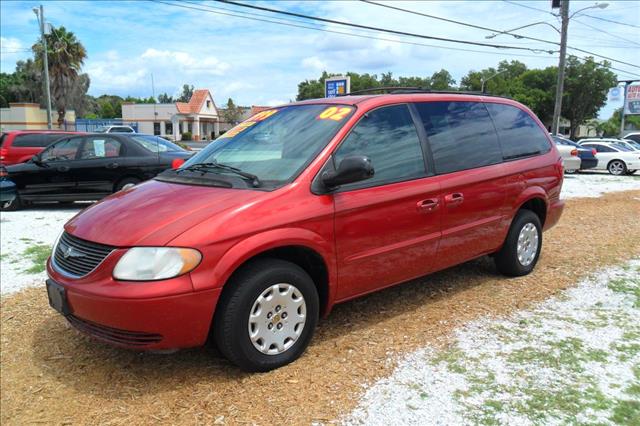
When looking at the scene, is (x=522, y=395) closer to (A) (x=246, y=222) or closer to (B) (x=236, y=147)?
(A) (x=246, y=222)

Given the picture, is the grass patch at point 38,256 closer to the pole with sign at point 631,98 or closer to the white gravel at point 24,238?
the white gravel at point 24,238

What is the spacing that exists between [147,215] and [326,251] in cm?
116

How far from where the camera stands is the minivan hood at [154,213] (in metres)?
2.96

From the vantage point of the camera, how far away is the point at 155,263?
2.86m

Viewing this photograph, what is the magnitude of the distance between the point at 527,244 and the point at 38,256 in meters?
5.61

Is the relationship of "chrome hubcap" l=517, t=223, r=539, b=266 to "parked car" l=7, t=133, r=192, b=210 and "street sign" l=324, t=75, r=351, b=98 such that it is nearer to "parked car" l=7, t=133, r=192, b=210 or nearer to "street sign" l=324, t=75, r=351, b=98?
"parked car" l=7, t=133, r=192, b=210

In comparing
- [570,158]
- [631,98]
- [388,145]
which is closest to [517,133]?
[388,145]

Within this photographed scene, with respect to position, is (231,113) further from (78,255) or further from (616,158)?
(78,255)

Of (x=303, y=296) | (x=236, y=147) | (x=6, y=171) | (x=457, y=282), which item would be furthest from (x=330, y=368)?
(x=6, y=171)

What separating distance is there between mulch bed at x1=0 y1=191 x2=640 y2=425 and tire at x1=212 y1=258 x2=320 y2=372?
0.14 meters

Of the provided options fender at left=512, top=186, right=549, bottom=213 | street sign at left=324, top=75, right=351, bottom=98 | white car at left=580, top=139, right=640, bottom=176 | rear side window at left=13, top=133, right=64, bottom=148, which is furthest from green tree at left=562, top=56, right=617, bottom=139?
fender at left=512, top=186, right=549, bottom=213

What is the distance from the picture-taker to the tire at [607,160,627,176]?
779 inches

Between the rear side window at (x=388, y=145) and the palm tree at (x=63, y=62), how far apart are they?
42.3 m

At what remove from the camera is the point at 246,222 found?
10.1 ft
